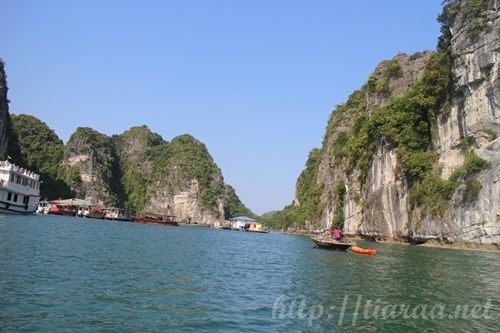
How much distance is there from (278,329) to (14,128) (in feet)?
474

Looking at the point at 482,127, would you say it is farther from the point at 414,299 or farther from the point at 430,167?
the point at 414,299

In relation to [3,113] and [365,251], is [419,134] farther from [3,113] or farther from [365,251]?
[3,113]

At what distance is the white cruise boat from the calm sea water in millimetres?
33262

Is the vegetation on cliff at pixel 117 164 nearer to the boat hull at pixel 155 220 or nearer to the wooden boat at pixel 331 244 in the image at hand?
the boat hull at pixel 155 220

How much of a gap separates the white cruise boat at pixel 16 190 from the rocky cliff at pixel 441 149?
147ft

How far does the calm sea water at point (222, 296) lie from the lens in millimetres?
12211

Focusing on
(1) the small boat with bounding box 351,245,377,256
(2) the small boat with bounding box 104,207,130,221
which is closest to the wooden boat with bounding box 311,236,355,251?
(1) the small boat with bounding box 351,245,377,256

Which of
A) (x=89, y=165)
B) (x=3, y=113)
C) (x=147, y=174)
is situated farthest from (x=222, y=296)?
(x=147, y=174)

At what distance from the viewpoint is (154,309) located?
1350cm

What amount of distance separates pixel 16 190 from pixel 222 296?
48.6m

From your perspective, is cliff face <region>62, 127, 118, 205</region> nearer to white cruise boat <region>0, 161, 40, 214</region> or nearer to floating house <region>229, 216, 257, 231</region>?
floating house <region>229, 216, 257, 231</region>

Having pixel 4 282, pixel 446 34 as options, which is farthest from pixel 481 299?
pixel 446 34

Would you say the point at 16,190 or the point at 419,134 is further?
the point at 419,134

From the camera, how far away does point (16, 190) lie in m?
56.3
